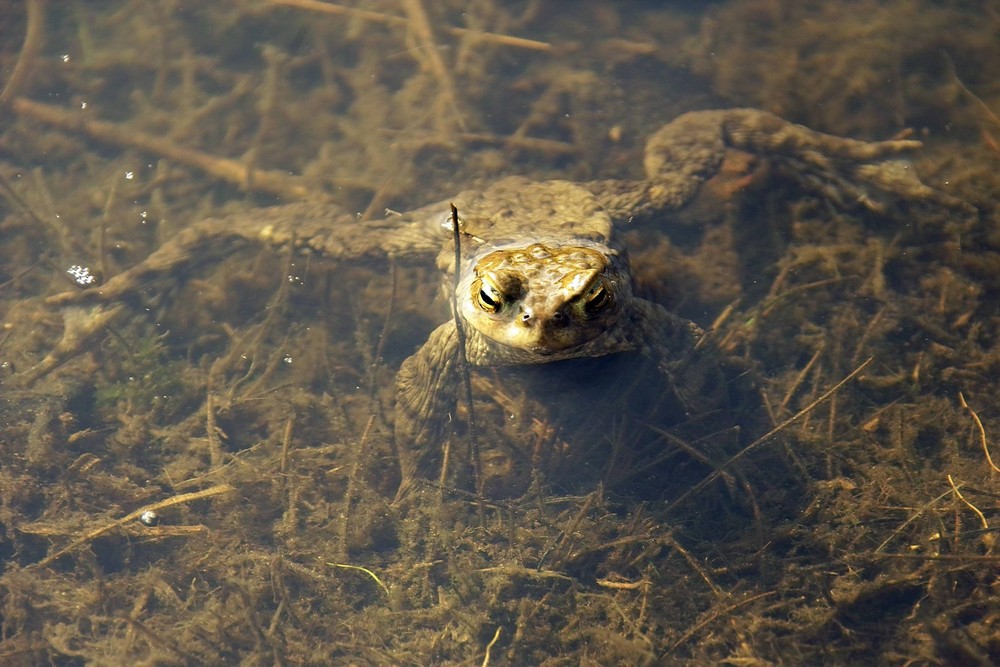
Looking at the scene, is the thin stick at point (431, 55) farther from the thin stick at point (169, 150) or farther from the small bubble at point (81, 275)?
the small bubble at point (81, 275)

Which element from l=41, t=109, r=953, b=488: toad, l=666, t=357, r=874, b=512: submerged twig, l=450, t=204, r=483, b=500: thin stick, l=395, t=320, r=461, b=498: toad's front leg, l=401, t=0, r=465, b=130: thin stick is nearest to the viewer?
l=41, t=109, r=953, b=488: toad

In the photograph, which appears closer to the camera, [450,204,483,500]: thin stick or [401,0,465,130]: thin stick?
[450,204,483,500]: thin stick

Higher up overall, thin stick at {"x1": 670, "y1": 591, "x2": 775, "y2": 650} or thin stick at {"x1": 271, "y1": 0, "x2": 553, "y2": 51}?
thin stick at {"x1": 271, "y1": 0, "x2": 553, "y2": 51}

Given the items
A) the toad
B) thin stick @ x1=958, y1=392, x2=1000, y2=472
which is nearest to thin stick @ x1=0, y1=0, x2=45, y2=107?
the toad

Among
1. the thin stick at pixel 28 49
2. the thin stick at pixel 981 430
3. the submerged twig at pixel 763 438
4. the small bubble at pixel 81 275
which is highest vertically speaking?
the thin stick at pixel 28 49

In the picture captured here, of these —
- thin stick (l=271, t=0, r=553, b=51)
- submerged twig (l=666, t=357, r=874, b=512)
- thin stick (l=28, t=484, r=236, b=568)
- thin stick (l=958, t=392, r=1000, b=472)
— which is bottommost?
thin stick (l=28, t=484, r=236, b=568)

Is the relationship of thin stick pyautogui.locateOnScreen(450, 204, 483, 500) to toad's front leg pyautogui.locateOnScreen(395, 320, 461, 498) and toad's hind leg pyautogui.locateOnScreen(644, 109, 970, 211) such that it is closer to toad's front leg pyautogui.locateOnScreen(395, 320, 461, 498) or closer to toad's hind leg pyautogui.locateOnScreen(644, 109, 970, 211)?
toad's front leg pyautogui.locateOnScreen(395, 320, 461, 498)

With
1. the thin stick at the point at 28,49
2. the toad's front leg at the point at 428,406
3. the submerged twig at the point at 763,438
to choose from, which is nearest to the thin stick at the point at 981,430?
the submerged twig at the point at 763,438
